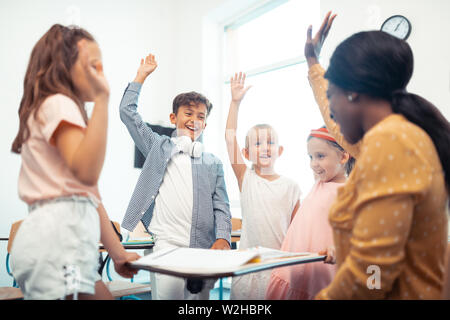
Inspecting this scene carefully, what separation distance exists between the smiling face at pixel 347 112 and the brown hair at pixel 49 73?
669mm

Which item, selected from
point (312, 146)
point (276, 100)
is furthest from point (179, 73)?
point (312, 146)

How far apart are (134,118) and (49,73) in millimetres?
908

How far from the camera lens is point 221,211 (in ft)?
6.39

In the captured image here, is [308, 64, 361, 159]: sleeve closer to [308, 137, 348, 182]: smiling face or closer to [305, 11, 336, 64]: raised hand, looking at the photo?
[305, 11, 336, 64]: raised hand

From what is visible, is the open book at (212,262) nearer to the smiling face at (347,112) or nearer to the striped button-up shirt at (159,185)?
the smiling face at (347,112)

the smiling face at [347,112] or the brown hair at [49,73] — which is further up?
the brown hair at [49,73]

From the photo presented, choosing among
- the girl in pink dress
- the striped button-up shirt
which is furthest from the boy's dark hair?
the girl in pink dress

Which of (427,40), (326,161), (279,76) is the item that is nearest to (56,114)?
(326,161)

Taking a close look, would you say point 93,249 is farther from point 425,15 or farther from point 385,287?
point 425,15

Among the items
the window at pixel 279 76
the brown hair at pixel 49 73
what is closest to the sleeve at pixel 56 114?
the brown hair at pixel 49 73

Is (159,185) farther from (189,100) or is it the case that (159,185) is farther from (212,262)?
(212,262)

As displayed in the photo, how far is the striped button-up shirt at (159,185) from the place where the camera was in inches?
73.3

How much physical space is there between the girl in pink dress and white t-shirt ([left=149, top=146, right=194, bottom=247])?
0.50 meters

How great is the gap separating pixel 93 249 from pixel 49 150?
276mm
